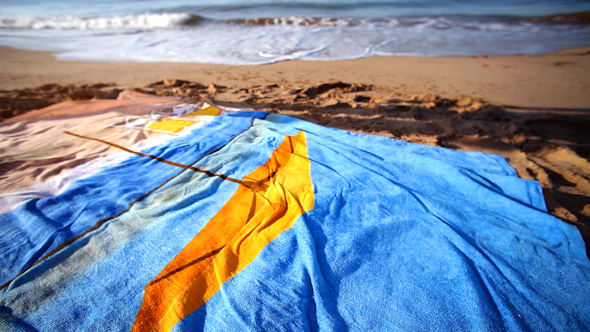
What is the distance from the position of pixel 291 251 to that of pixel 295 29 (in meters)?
8.53

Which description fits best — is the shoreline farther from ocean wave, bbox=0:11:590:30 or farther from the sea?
ocean wave, bbox=0:11:590:30

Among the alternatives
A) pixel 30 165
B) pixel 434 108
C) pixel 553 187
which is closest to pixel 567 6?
pixel 434 108

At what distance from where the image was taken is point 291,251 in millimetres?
1389

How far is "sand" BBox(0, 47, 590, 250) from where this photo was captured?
2688mm

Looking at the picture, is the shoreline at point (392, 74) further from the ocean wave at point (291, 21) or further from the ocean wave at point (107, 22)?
the ocean wave at point (107, 22)

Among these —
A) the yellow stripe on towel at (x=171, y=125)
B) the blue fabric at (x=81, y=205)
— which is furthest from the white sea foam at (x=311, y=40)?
the blue fabric at (x=81, y=205)

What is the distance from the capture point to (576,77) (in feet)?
14.4

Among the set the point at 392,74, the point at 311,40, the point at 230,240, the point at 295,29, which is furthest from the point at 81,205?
the point at 295,29

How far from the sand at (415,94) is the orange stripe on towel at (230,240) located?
5.32 feet

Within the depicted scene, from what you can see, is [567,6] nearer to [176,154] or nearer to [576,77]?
[576,77]

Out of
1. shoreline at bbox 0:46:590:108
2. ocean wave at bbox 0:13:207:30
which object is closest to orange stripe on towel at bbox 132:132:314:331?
shoreline at bbox 0:46:590:108

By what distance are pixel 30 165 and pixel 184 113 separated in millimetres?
1321

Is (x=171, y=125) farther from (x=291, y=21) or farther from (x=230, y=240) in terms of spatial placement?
(x=291, y=21)

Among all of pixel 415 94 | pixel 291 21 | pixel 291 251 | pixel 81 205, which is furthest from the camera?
pixel 291 21
